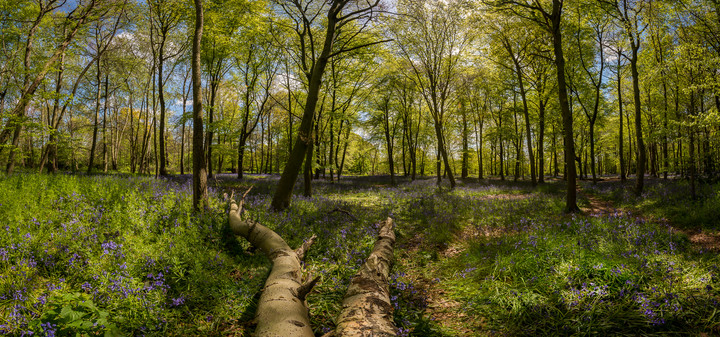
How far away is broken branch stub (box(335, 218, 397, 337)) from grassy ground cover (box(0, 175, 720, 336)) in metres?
0.29

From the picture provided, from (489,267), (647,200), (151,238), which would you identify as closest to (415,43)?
(647,200)

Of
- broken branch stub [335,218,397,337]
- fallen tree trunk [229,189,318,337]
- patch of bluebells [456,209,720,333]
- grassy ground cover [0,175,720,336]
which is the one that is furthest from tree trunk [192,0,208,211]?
patch of bluebells [456,209,720,333]

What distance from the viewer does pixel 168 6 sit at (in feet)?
45.6

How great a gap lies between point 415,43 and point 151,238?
16418mm

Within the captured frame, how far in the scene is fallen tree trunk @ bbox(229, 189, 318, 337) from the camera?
2.57 meters

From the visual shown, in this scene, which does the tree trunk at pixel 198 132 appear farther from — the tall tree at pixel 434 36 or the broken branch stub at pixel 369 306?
the tall tree at pixel 434 36

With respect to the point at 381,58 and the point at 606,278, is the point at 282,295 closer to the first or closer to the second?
the point at 606,278

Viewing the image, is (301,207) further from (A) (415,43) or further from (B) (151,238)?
(A) (415,43)

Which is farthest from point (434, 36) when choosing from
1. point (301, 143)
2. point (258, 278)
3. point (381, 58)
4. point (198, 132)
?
point (258, 278)

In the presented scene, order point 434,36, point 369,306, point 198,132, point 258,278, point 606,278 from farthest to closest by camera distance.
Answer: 1. point 434,36
2. point 198,132
3. point 258,278
4. point 606,278
5. point 369,306

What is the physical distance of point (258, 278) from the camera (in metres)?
4.09

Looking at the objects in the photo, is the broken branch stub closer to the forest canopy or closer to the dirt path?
the dirt path

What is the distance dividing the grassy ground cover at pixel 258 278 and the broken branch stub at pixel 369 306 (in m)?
0.29

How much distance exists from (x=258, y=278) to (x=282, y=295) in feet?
3.95
